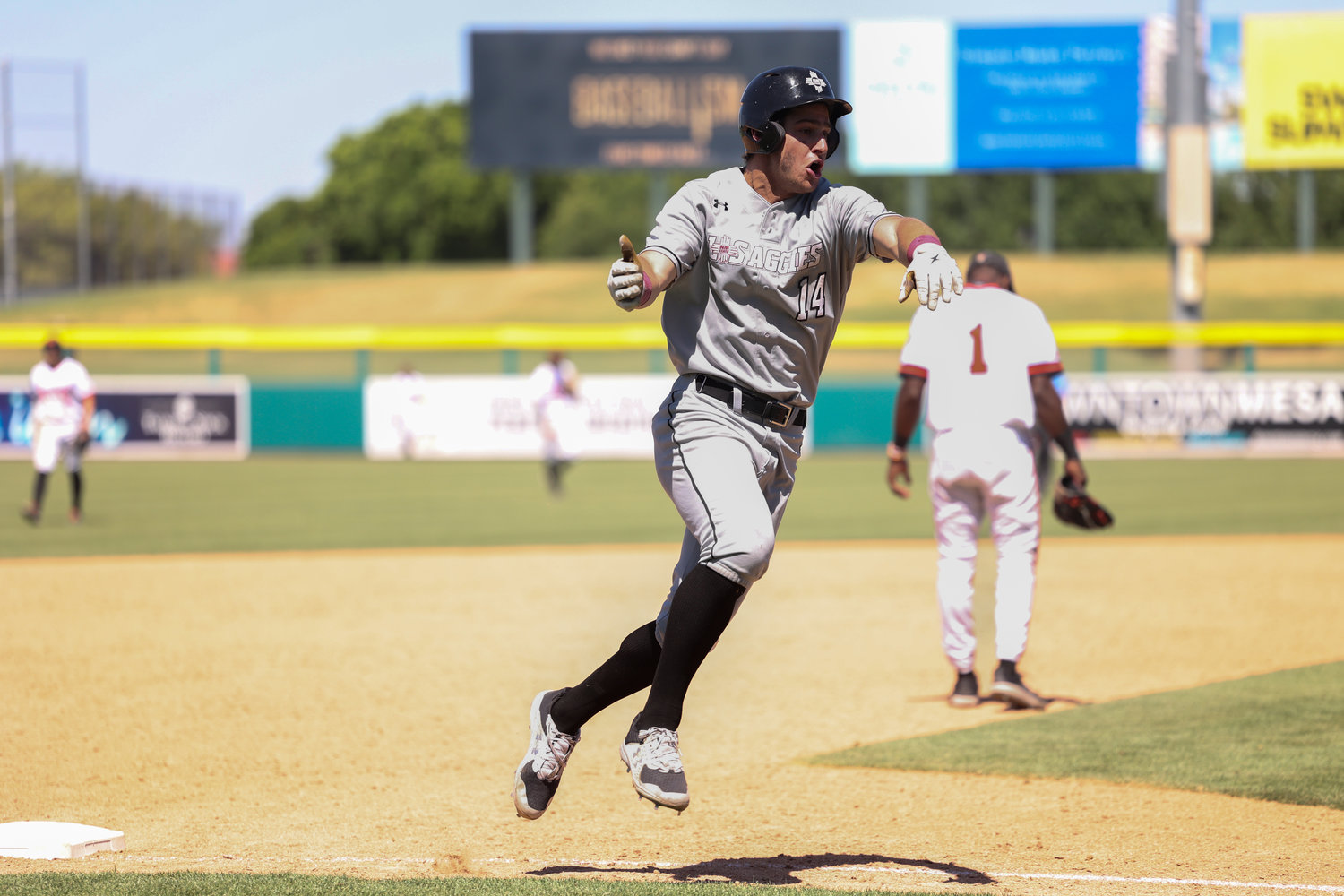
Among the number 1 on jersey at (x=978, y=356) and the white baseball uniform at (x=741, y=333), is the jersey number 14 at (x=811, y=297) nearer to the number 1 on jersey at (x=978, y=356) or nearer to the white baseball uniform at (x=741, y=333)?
the white baseball uniform at (x=741, y=333)

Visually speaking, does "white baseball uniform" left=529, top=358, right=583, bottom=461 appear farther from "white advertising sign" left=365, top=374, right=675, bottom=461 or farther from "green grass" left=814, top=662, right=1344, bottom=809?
"green grass" left=814, top=662, right=1344, bottom=809

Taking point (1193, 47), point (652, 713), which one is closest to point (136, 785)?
point (652, 713)

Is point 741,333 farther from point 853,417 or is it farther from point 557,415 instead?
point 853,417

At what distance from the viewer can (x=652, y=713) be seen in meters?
3.50

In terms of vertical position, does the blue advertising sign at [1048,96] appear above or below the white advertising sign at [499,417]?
above

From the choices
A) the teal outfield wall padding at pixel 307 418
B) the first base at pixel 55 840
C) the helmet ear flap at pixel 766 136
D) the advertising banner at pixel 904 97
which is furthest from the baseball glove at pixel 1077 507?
the advertising banner at pixel 904 97

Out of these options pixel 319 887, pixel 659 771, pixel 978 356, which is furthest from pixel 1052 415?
pixel 319 887

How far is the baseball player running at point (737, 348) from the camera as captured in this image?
3.51m

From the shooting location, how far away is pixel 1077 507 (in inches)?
246

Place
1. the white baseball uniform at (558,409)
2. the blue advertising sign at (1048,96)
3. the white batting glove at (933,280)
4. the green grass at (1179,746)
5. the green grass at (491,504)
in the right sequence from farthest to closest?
the blue advertising sign at (1048,96)
the white baseball uniform at (558,409)
the green grass at (491,504)
the green grass at (1179,746)
the white batting glove at (933,280)

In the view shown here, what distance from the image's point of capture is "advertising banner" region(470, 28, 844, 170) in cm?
3017

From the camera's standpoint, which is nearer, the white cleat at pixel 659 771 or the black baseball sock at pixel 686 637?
the white cleat at pixel 659 771

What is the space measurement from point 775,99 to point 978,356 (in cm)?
274

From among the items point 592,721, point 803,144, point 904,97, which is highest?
point 904,97
